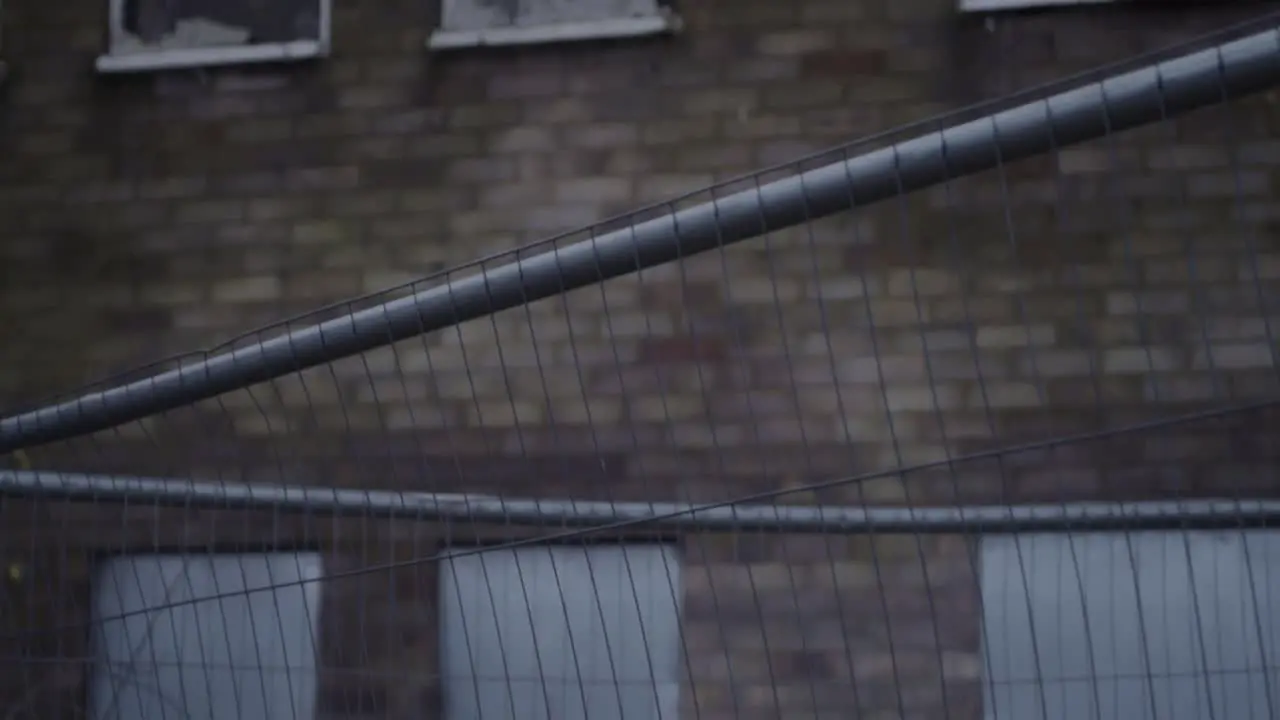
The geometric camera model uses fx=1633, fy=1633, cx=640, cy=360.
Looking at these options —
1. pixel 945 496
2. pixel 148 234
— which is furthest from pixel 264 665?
pixel 148 234

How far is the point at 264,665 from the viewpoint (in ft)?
9.30

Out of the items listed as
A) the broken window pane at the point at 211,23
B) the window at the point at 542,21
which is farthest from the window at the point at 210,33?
the window at the point at 542,21

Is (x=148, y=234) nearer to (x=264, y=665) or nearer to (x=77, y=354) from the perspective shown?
(x=77, y=354)

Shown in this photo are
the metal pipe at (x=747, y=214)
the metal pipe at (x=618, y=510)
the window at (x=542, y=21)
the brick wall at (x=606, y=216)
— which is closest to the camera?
the metal pipe at (x=747, y=214)

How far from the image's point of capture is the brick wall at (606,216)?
525 cm

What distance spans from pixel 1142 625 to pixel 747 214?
83 cm

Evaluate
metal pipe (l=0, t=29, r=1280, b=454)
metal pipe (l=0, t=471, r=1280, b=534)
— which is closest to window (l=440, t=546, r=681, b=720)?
metal pipe (l=0, t=471, r=1280, b=534)

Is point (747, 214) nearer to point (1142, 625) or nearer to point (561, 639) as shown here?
point (1142, 625)

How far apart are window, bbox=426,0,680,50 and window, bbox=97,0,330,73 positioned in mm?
546

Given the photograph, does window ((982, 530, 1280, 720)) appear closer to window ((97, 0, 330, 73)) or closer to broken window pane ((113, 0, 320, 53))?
window ((97, 0, 330, 73))

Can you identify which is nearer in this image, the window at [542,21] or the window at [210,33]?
the window at [542,21]

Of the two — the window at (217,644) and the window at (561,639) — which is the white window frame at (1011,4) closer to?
the window at (561,639)

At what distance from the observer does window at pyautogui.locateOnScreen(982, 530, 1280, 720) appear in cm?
236

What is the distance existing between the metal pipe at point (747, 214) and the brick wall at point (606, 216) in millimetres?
1689
